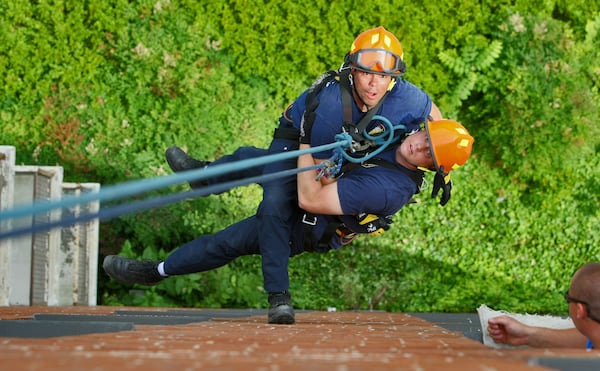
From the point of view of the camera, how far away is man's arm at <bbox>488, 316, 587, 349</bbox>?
12.5 feet

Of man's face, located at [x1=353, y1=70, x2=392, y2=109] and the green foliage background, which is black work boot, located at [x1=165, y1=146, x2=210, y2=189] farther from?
the green foliage background

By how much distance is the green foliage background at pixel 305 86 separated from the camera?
9203 millimetres

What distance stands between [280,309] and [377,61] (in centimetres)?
130

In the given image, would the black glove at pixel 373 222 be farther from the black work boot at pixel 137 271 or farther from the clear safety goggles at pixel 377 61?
the black work boot at pixel 137 271

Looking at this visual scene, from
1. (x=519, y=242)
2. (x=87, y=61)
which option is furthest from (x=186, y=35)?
(x=519, y=242)

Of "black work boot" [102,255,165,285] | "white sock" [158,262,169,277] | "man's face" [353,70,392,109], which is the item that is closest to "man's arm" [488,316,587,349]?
"man's face" [353,70,392,109]

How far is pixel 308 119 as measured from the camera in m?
5.00

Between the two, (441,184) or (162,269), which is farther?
(162,269)

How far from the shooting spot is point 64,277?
329 inches

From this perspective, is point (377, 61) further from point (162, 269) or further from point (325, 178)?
point (162, 269)

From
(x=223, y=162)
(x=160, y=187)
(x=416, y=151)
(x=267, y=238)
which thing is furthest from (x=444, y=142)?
(x=160, y=187)

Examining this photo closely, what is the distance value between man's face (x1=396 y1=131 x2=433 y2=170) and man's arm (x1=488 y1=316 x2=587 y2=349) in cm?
122

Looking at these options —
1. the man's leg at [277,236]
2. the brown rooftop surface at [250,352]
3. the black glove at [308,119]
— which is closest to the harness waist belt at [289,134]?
the man's leg at [277,236]

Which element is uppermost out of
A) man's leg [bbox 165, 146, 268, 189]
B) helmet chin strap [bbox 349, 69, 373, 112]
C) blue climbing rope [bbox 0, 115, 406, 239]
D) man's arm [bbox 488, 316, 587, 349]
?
helmet chin strap [bbox 349, 69, 373, 112]
